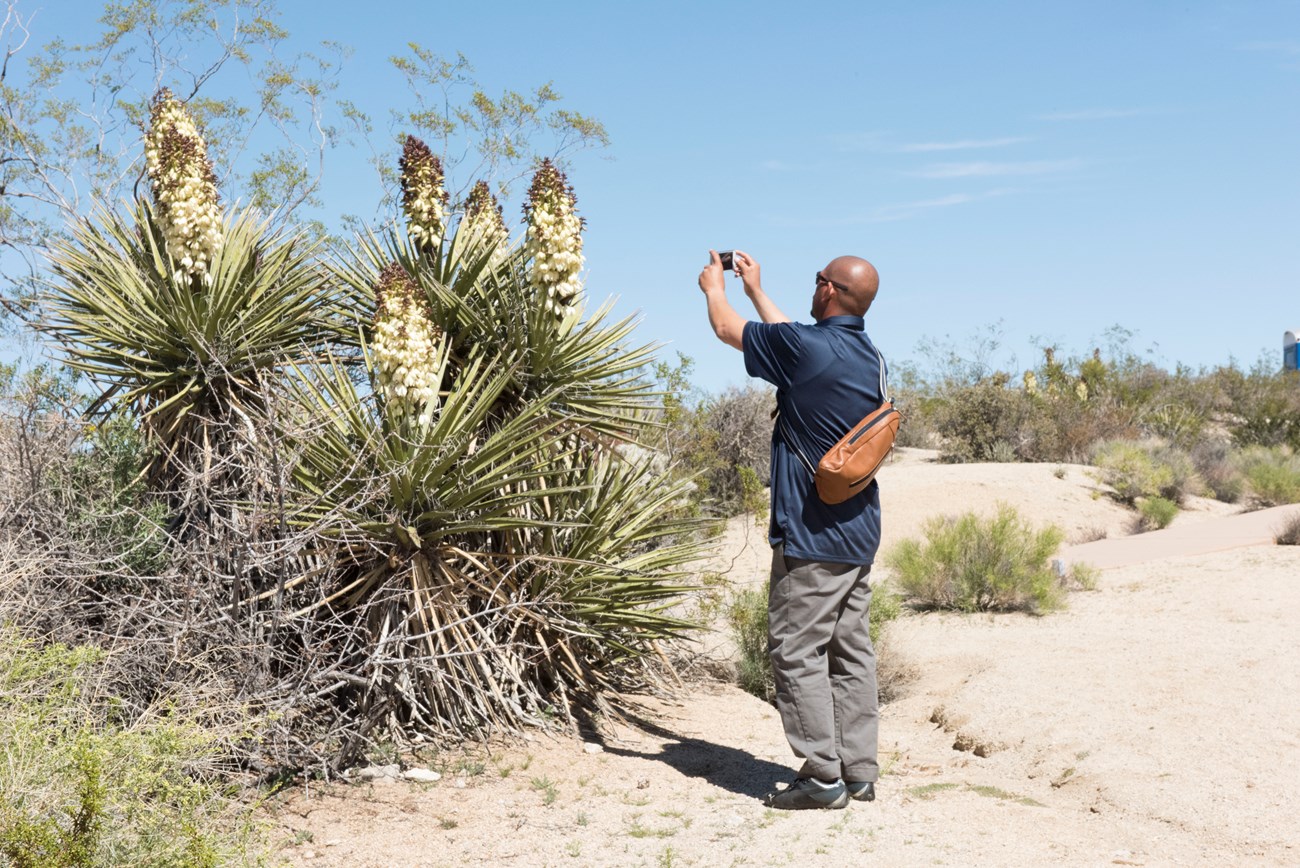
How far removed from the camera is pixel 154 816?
131 inches

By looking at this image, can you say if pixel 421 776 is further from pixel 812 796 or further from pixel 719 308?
pixel 719 308

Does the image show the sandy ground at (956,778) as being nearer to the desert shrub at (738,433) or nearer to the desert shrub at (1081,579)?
the desert shrub at (1081,579)

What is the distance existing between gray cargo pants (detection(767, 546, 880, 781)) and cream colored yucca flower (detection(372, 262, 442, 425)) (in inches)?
64.3

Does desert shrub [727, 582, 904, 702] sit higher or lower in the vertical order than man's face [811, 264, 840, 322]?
lower

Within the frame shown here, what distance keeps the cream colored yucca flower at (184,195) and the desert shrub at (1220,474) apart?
1655 centimetres

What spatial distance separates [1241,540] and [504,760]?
33.7ft

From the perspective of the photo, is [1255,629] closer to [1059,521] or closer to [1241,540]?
[1241,540]

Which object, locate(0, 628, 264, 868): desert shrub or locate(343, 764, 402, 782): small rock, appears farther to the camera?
locate(343, 764, 402, 782): small rock

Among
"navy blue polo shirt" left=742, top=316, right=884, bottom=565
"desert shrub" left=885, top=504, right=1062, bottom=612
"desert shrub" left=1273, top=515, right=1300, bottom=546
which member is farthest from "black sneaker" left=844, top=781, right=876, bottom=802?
"desert shrub" left=1273, top=515, right=1300, bottom=546

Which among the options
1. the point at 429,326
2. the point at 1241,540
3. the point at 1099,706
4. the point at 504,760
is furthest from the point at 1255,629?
the point at 429,326

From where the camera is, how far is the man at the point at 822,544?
176 inches

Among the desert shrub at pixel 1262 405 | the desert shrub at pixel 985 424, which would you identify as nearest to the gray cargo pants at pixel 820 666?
the desert shrub at pixel 985 424

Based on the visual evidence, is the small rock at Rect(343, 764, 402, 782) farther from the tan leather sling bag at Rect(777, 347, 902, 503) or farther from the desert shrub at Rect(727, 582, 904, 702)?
the desert shrub at Rect(727, 582, 904, 702)

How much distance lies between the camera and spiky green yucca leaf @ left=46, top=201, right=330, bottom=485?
557 cm
